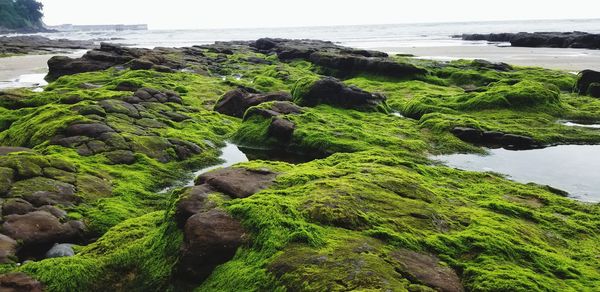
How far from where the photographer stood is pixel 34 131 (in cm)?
1295

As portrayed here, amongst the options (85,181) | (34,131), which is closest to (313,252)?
(85,181)

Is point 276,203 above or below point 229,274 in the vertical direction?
above

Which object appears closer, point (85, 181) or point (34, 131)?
point (85, 181)

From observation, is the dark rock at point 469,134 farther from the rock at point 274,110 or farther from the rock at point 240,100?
the rock at point 240,100

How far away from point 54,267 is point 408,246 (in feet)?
15.4

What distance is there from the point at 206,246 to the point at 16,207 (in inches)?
148

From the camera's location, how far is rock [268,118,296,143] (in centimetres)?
1395

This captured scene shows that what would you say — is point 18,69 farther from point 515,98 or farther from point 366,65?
point 515,98

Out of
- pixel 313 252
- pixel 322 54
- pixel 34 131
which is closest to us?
pixel 313 252

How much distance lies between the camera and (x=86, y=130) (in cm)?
1217

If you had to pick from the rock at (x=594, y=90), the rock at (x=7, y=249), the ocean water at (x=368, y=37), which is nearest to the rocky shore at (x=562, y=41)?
the ocean water at (x=368, y=37)

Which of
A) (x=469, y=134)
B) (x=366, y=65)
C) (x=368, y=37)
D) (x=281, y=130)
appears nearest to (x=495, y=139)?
(x=469, y=134)

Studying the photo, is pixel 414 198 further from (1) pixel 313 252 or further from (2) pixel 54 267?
(2) pixel 54 267

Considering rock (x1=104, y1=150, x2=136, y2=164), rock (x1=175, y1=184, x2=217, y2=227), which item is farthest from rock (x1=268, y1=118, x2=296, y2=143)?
rock (x1=175, y1=184, x2=217, y2=227)
